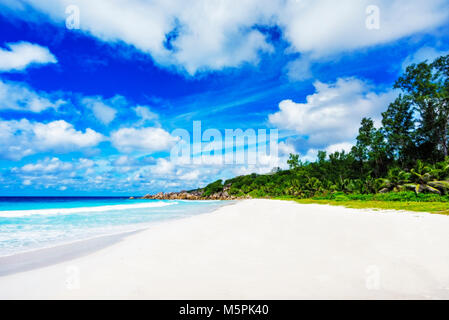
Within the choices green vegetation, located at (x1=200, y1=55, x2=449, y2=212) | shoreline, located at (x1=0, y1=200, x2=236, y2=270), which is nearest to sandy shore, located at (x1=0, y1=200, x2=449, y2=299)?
shoreline, located at (x1=0, y1=200, x2=236, y2=270)

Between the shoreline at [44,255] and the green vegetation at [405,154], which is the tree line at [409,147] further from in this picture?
the shoreline at [44,255]

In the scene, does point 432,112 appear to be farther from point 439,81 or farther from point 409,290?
point 409,290

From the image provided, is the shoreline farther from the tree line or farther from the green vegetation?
the tree line

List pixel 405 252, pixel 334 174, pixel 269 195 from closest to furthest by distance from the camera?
pixel 405 252 < pixel 334 174 < pixel 269 195

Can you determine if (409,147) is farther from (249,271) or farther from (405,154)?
(249,271)

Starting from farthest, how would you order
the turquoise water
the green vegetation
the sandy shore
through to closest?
the green vegetation → the turquoise water → the sandy shore

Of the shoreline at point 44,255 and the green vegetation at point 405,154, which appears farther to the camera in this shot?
the green vegetation at point 405,154

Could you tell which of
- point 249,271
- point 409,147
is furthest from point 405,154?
point 249,271

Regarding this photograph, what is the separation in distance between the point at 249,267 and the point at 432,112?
143ft

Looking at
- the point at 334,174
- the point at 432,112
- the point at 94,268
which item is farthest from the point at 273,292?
the point at 334,174

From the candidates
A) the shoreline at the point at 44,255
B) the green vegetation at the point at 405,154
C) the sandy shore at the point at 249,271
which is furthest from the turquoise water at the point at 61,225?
the green vegetation at the point at 405,154

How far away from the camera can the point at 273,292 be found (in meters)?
3.09

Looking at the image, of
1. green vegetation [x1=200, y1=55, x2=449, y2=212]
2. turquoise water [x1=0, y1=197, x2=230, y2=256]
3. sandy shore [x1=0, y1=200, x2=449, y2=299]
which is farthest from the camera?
green vegetation [x1=200, y1=55, x2=449, y2=212]

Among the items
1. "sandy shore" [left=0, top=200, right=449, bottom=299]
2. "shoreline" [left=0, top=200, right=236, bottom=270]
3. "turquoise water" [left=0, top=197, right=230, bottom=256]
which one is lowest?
"turquoise water" [left=0, top=197, right=230, bottom=256]
